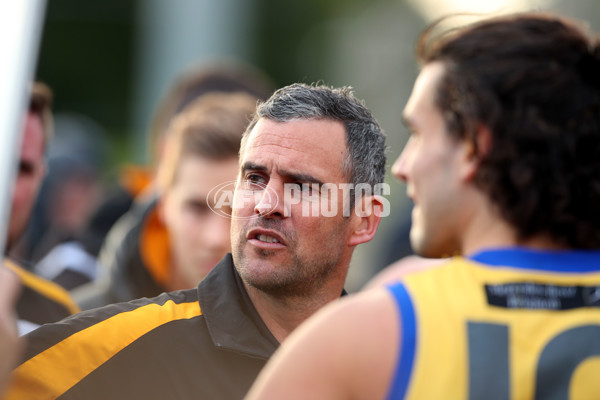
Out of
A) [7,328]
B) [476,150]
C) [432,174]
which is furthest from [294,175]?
[7,328]

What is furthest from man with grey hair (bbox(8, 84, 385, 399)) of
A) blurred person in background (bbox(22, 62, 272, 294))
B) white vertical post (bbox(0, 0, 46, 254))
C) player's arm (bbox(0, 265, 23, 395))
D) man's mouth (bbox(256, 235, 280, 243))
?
blurred person in background (bbox(22, 62, 272, 294))

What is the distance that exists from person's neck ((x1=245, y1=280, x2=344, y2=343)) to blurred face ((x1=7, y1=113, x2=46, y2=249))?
1696 millimetres

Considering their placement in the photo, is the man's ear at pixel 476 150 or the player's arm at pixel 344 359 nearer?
the player's arm at pixel 344 359

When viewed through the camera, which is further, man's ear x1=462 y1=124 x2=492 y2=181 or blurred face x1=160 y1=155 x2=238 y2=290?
blurred face x1=160 y1=155 x2=238 y2=290

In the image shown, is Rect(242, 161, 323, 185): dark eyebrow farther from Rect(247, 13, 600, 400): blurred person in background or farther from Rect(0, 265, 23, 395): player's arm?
Rect(0, 265, 23, 395): player's arm

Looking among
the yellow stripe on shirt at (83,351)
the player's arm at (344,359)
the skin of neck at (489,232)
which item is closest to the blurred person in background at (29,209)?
the yellow stripe on shirt at (83,351)

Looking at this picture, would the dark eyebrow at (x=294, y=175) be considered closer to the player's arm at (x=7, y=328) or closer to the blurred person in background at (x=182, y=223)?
the player's arm at (x=7, y=328)

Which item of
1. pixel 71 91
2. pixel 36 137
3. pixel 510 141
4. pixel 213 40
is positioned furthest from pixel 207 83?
pixel 71 91

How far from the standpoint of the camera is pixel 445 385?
1.68m

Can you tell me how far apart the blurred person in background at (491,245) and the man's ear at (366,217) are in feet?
1.51

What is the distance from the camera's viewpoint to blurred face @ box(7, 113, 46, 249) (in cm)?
379

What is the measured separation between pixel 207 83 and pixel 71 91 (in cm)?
1959

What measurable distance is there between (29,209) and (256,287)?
199 cm

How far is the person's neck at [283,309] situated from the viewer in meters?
2.38
